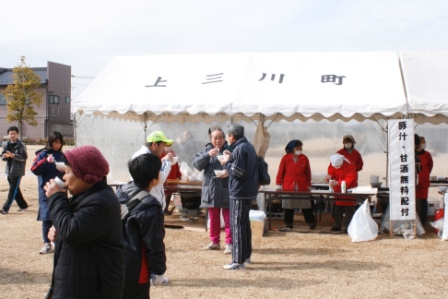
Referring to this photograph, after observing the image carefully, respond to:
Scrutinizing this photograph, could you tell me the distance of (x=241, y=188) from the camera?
5.73 metres

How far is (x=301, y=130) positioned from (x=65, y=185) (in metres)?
8.28

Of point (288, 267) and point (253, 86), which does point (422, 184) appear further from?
point (288, 267)

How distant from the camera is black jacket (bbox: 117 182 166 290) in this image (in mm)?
2973

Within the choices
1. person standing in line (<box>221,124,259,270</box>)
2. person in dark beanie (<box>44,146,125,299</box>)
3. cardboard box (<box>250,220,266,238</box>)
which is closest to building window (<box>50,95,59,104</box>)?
cardboard box (<box>250,220,266,238</box>)

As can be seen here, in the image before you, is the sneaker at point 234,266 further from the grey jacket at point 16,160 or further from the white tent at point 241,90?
the grey jacket at point 16,160

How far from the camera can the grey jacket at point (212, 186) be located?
21.8 ft

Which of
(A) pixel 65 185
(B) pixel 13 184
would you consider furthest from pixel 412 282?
(B) pixel 13 184

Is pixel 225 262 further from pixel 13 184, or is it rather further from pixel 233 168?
pixel 13 184

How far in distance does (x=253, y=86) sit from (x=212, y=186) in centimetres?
261

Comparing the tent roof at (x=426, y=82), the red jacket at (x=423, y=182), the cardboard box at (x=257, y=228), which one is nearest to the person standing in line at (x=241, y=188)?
the cardboard box at (x=257, y=228)

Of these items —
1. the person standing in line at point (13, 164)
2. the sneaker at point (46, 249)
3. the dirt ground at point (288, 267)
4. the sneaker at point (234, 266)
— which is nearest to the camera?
the dirt ground at point (288, 267)

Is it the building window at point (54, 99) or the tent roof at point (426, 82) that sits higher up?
the building window at point (54, 99)

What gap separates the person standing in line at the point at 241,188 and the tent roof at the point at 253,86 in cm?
243

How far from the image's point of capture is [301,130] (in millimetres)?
10438
